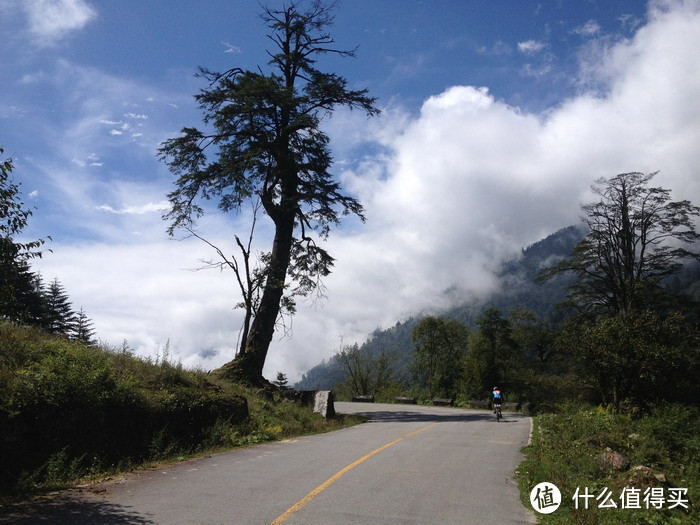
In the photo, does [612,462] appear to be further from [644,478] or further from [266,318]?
[266,318]

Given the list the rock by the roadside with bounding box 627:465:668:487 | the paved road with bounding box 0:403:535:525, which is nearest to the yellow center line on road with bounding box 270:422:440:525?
the paved road with bounding box 0:403:535:525

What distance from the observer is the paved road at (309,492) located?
6168 millimetres

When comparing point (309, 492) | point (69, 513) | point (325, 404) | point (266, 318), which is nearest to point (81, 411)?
point (69, 513)

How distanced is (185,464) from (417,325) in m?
45.5

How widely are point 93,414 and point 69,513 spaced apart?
11.1 feet

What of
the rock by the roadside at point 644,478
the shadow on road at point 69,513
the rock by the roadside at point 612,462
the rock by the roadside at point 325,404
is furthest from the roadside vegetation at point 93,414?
the rock by the roadside at point 644,478

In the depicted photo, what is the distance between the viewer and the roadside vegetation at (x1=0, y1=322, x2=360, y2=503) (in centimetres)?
795

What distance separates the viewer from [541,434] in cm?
1526

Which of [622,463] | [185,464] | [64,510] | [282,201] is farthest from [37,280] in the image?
[622,463]

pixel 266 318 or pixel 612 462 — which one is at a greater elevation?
pixel 266 318

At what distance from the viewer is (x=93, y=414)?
30.3 ft

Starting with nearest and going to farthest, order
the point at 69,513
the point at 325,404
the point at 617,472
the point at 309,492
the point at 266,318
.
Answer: the point at 69,513
the point at 309,492
the point at 617,472
the point at 325,404
the point at 266,318

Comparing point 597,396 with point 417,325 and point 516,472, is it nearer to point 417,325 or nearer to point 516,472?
point 516,472

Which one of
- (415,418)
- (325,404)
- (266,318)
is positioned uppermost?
(266,318)
